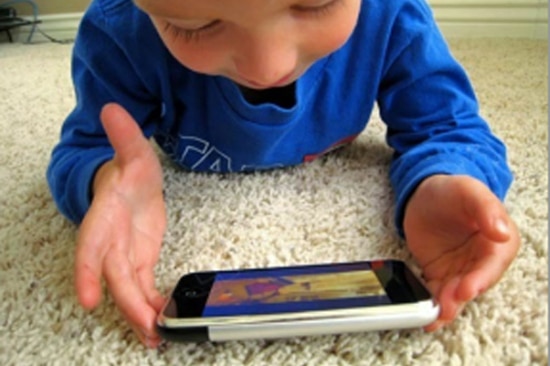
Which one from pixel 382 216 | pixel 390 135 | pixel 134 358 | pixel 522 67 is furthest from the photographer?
pixel 522 67

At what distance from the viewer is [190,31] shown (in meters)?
0.36

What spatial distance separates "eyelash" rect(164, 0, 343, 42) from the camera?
1.12 ft

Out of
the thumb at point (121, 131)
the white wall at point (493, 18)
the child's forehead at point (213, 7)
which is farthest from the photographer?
the white wall at point (493, 18)

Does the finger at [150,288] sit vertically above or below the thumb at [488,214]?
below

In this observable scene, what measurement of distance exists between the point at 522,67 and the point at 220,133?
0.57 metres

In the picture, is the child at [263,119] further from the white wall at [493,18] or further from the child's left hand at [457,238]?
the white wall at [493,18]

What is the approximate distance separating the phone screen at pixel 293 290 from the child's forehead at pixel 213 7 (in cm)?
17

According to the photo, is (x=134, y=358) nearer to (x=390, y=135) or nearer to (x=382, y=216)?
(x=382, y=216)

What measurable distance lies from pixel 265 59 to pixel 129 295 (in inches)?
6.7

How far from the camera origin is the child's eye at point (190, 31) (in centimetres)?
34

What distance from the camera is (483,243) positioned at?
0.37 meters

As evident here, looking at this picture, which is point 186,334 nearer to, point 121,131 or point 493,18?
point 121,131

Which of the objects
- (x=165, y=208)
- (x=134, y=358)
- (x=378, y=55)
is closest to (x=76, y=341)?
(x=134, y=358)

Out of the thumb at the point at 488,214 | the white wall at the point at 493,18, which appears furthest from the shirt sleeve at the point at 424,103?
the white wall at the point at 493,18
